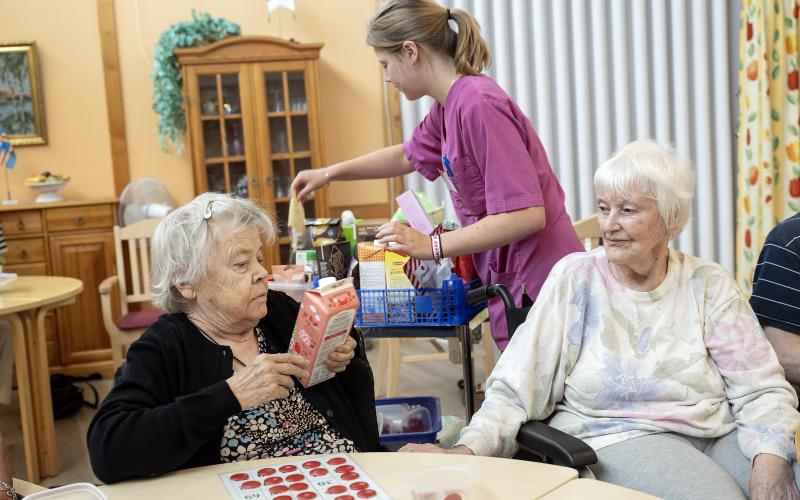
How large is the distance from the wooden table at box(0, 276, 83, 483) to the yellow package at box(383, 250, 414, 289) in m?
1.47

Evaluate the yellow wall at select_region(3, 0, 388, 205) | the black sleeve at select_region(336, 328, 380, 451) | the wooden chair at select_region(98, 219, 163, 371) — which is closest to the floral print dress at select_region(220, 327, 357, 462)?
the black sleeve at select_region(336, 328, 380, 451)

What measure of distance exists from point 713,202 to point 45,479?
151 inches

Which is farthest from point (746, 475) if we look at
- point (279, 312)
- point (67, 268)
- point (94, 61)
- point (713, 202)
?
point (94, 61)

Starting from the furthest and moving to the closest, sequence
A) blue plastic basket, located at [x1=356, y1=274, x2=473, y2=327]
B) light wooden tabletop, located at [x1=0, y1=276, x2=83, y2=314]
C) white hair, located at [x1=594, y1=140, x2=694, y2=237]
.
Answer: light wooden tabletop, located at [x1=0, y1=276, x2=83, y2=314] < blue plastic basket, located at [x1=356, y1=274, x2=473, y2=327] < white hair, located at [x1=594, y1=140, x2=694, y2=237]

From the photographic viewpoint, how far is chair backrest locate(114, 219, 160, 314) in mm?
4430

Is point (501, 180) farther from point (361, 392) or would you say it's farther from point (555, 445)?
point (555, 445)

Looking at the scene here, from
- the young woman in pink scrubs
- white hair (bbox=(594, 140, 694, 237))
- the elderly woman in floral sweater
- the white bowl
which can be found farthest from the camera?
the white bowl

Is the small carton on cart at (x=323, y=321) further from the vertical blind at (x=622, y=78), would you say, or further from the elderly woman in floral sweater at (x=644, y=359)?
the vertical blind at (x=622, y=78)

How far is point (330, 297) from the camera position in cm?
147

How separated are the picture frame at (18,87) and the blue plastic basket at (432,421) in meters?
3.34

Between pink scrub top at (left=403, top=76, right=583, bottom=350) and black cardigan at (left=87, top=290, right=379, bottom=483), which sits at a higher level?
pink scrub top at (left=403, top=76, right=583, bottom=350)

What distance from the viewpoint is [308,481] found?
1361 millimetres

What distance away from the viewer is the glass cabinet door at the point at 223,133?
4.81m

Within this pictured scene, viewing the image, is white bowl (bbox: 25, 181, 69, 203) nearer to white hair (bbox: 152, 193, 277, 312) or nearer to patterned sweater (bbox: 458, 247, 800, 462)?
white hair (bbox: 152, 193, 277, 312)
